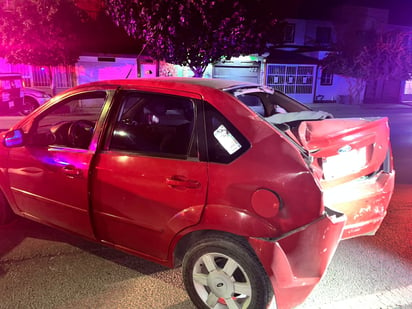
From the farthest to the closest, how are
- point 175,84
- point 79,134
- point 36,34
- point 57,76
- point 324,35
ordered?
point 324,35
point 57,76
point 36,34
point 79,134
point 175,84

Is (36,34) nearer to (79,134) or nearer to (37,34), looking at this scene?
(37,34)

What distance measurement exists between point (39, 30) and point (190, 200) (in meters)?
15.0

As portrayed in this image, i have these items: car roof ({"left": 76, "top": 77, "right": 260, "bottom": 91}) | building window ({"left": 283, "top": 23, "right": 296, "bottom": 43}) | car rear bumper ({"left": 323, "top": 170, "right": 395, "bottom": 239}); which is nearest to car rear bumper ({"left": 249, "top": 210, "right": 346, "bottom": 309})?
car rear bumper ({"left": 323, "top": 170, "right": 395, "bottom": 239})

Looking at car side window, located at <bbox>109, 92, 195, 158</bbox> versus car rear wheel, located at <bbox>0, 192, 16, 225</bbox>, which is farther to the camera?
car rear wheel, located at <bbox>0, 192, 16, 225</bbox>

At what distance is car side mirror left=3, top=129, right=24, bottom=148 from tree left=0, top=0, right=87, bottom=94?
13117 mm

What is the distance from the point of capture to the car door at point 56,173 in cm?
290

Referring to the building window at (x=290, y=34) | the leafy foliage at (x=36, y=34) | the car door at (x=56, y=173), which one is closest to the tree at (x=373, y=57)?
the building window at (x=290, y=34)

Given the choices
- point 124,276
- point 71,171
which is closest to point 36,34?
point 71,171

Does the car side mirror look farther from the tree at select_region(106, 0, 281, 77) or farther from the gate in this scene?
the gate

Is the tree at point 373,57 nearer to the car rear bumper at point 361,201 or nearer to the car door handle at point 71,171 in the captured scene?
the car rear bumper at point 361,201

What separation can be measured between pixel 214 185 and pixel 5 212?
2752 mm

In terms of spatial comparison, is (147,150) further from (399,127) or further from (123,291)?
(399,127)

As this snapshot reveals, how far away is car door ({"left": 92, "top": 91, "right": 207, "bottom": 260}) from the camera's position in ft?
7.95

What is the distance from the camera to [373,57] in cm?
1914
